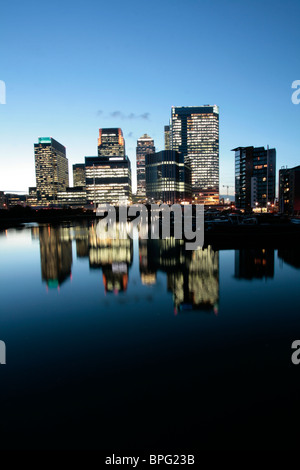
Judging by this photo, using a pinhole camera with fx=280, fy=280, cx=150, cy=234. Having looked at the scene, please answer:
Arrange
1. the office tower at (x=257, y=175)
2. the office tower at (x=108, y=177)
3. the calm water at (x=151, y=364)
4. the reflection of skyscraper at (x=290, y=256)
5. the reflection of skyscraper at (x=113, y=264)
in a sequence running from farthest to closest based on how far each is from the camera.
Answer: the office tower at (x=108, y=177)
the office tower at (x=257, y=175)
the reflection of skyscraper at (x=290, y=256)
the reflection of skyscraper at (x=113, y=264)
the calm water at (x=151, y=364)

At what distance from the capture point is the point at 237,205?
15100 cm

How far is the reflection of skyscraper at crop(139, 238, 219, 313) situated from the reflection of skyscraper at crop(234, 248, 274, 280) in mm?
1530

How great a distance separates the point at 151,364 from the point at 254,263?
14.8 m

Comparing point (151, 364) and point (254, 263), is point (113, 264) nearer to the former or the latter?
point (254, 263)

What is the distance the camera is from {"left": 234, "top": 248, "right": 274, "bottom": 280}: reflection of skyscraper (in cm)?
1685

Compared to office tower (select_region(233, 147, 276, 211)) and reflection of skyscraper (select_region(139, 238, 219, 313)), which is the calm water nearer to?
reflection of skyscraper (select_region(139, 238, 219, 313))

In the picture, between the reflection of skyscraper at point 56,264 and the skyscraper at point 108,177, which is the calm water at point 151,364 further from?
the skyscraper at point 108,177

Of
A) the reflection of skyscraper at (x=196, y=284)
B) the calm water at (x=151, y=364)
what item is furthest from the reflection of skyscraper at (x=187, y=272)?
the calm water at (x=151, y=364)

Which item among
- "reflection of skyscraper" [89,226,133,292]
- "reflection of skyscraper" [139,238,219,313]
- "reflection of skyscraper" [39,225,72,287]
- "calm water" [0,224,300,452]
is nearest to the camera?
"calm water" [0,224,300,452]

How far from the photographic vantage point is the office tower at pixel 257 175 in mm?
134125

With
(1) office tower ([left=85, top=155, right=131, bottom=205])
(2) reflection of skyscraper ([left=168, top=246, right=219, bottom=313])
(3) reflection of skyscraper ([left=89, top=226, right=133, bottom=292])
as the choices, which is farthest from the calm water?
(1) office tower ([left=85, top=155, right=131, bottom=205])

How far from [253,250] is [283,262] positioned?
544 centimetres

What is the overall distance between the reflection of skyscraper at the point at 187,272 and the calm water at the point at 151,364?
5.4 inches
